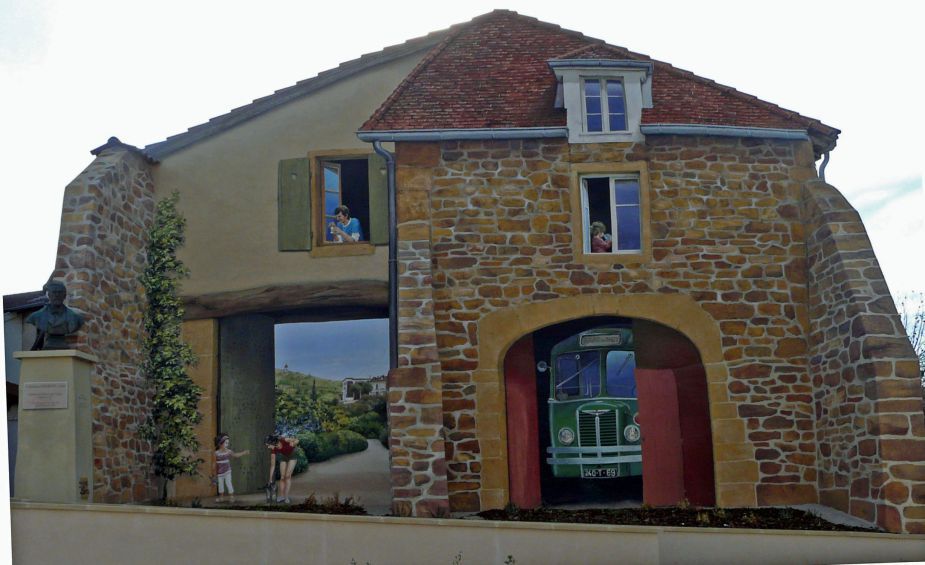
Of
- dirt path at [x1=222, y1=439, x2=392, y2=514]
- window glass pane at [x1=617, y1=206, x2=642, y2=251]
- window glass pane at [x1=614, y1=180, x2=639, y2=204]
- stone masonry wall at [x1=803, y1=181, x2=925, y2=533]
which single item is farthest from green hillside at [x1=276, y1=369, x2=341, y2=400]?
stone masonry wall at [x1=803, y1=181, x2=925, y2=533]

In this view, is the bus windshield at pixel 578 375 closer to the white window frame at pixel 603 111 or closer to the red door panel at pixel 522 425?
the red door panel at pixel 522 425

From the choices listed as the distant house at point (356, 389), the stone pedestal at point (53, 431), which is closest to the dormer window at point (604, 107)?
the distant house at point (356, 389)

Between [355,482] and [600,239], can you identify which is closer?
[355,482]

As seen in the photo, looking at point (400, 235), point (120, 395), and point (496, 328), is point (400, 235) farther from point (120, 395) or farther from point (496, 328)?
point (120, 395)

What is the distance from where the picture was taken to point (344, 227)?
930 centimetres

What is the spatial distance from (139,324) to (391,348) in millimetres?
2157

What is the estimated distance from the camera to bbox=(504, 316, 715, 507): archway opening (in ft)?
29.9

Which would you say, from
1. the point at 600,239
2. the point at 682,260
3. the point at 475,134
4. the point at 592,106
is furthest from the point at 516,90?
the point at 682,260

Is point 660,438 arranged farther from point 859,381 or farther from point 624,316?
point 859,381

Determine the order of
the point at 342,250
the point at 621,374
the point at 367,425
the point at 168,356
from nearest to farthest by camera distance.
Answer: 1. the point at 367,425
2. the point at 168,356
3. the point at 342,250
4. the point at 621,374

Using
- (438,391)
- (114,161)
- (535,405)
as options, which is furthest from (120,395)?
(535,405)

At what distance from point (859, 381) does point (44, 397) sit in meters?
6.45

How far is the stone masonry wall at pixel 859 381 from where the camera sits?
8414mm

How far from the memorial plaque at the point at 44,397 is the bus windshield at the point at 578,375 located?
437cm
